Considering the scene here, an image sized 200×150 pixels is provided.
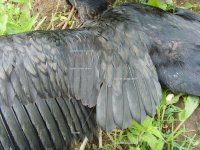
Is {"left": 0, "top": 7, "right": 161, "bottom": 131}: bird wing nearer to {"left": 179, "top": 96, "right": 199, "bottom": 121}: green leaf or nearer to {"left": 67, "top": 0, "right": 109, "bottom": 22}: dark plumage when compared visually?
{"left": 179, "top": 96, "right": 199, "bottom": 121}: green leaf

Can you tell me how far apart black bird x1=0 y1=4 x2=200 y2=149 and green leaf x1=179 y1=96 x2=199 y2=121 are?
0.06 m

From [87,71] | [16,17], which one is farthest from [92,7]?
[87,71]

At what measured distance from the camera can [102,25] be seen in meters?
3.18

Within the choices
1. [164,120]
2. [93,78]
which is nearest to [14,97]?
[93,78]

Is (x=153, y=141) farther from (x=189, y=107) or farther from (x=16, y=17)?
(x=16, y=17)

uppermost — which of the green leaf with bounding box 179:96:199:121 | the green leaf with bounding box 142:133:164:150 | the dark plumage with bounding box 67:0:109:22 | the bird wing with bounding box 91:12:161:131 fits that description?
the dark plumage with bounding box 67:0:109:22

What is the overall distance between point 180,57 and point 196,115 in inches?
14.3

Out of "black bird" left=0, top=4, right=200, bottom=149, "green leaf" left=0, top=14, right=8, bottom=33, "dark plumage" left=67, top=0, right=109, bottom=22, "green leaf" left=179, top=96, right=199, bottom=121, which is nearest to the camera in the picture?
"black bird" left=0, top=4, right=200, bottom=149

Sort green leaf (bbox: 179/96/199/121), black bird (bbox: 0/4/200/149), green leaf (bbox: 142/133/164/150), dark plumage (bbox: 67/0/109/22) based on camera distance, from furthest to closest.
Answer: dark plumage (bbox: 67/0/109/22)
green leaf (bbox: 179/96/199/121)
green leaf (bbox: 142/133/164/150)
black bird (bbox: 0/4/200/149)

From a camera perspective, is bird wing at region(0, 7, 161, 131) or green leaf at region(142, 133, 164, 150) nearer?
bird wing at region(0, 7, 161, 131)

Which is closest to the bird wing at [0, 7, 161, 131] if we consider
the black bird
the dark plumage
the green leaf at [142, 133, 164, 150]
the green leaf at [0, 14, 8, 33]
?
the black bird

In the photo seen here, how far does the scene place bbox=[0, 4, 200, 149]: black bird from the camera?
9.27 ft

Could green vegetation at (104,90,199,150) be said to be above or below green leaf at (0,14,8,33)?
below

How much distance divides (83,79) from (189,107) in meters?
0.71
